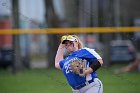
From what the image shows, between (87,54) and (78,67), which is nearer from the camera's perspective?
(78,67)

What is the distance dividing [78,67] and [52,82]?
687 cm

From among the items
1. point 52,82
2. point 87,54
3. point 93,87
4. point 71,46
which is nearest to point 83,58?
point 87,54

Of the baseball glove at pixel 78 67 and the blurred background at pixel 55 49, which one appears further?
the blurred background at pixel 55 49

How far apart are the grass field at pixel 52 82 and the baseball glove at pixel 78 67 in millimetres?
4687

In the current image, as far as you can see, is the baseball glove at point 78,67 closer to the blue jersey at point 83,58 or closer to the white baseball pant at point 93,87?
the blue jersey at point 83,58

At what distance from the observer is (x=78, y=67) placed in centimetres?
628

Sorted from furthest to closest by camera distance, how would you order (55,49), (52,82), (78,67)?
1. (55,49)
2. (52,82)
3. (78,67)

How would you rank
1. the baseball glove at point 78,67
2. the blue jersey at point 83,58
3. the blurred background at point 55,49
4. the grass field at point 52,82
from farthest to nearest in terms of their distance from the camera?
the blurred background at point 55,49 → the grass field at point 52,82 → the blue jersey at point 83,58 → the baseball glove at point 78,67

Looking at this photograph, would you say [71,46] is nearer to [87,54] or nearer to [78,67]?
[87,54]

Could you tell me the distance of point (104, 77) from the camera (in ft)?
44.8

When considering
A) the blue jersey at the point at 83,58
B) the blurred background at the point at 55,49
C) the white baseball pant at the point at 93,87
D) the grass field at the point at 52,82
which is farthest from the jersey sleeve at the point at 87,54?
the grass field at the point at 52,82

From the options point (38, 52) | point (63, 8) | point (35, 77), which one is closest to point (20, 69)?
point (35, 77)

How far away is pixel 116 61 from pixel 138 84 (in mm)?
4438

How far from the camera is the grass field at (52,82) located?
11.5 m
